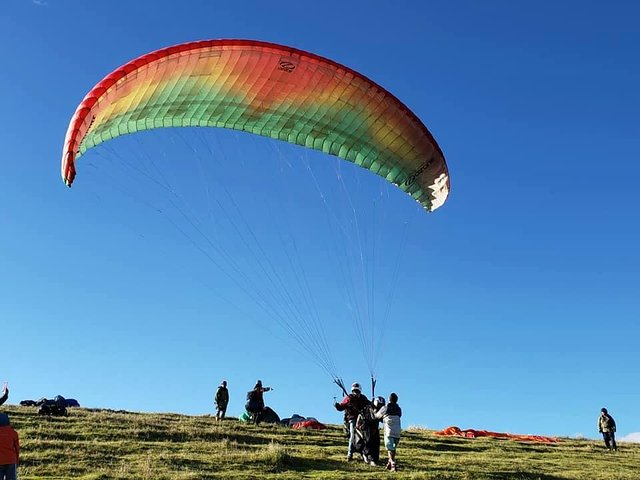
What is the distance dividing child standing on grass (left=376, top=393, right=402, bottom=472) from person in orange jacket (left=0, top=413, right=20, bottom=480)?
297 inches

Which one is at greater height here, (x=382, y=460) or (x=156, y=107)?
(x=156, y=107)

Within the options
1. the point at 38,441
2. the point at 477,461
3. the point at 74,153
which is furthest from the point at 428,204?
the point at 38,441

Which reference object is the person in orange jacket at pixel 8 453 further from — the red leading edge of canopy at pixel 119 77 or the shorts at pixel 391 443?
the shorts at pixel 391 443

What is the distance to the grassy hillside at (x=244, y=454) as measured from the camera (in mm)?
14500

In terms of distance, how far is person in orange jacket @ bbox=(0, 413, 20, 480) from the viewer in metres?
11.1

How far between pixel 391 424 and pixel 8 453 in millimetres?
8046

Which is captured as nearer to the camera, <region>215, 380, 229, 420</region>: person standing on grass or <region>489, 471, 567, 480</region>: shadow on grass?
<region>489, 471, 567, 480</region>: shadow on grass

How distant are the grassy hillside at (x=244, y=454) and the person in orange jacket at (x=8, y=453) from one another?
7.68 feet

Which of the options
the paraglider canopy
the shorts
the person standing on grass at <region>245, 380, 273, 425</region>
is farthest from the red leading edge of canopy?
the person standing on grass at <region>245, 380, 273, 425</region>

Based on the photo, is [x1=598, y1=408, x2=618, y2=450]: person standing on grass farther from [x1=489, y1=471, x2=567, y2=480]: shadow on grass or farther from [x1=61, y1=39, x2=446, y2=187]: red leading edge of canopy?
[x1=61, y1=39, x2=446, y2=187]: red leading edge of canopy

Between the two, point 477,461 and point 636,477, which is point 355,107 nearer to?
point 477,461

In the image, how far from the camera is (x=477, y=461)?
18.1 m

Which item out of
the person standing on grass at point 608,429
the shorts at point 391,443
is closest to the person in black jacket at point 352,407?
the shorts at point 391,443

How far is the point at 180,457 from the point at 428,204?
10.1 metres
